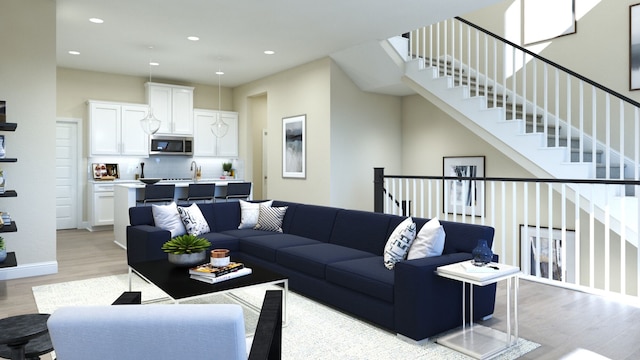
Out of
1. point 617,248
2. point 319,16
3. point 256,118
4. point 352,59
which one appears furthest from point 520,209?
point 256,118

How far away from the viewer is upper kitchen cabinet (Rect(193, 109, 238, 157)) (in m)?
9.37

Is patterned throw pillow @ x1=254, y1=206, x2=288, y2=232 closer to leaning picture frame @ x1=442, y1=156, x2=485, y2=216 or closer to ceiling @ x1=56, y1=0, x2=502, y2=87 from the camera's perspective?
ceiling @ x1=56, y1=0, x2=502, y2=87

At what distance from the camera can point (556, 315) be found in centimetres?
351

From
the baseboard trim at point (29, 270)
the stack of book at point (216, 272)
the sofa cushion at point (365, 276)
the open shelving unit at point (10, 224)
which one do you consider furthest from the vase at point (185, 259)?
the baseboard trim at point (29, 270)

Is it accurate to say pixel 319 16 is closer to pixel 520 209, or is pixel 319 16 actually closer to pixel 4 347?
pixel 520 209

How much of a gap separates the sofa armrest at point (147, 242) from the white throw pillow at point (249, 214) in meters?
1.10

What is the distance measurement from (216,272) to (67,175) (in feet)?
21.4

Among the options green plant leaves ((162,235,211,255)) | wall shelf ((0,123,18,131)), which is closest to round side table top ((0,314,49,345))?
green plant leaves ((162,235,211,255))

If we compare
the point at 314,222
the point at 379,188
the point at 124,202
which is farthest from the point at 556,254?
the point at 124,202

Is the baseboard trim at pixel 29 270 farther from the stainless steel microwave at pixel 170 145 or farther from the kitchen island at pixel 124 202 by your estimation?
the stainless steel microwave at pixel 170 145

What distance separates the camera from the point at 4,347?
2002 mm

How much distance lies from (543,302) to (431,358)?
1.63 metres

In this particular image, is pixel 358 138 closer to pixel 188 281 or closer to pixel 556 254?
pixel 556 254

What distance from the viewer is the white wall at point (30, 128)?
4688 mm
